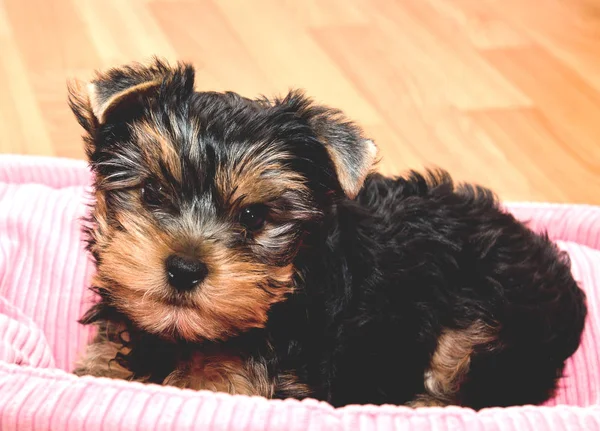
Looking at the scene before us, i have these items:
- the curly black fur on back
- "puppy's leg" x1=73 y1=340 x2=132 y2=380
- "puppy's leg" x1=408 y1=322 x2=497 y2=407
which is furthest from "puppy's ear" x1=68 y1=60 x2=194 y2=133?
"puppy's leg" x1=408 y1=322 x2=497 y2=407

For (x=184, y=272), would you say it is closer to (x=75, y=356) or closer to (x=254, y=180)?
(x=254, y=180)

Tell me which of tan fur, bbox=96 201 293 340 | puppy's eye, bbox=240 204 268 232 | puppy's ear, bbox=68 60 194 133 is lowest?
tan fur, bbox=96 201 293 340

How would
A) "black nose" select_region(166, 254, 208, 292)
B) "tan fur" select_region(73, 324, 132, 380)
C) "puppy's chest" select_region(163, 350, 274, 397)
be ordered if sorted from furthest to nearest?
"tan fur" select_region(73, 324, 132, 380) → "puppy's chest" select_region(163, 350, 274, 397) → "black nose" select_region(166, 254, 208, 292)

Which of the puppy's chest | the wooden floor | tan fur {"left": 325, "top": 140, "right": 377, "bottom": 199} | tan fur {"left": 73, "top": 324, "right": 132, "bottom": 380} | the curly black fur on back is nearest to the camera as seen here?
tan fur {"left": 325, "top": 140, "right": 377, "bottom": 199}

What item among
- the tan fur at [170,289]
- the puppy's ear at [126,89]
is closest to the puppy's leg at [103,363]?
the tan fur at [170,289]

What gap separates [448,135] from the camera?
533cm

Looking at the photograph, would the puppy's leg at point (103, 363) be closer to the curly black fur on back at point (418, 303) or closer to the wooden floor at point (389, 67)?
the curly black fur on back at point (418, 303)

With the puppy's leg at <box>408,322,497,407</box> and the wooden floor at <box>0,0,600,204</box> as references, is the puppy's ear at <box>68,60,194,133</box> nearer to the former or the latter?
the puppy's leg at <box>408,322,497,407</box>

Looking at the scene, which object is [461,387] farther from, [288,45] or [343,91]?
[288,45]

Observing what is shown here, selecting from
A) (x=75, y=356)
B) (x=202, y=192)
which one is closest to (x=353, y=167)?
(x=202, y=192)

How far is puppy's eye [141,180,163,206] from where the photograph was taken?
104 inches

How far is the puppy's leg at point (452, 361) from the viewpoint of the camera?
318 cm

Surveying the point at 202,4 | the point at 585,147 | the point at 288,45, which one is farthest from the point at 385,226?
the point at 202,4

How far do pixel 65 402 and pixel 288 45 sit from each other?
402 centimetres
